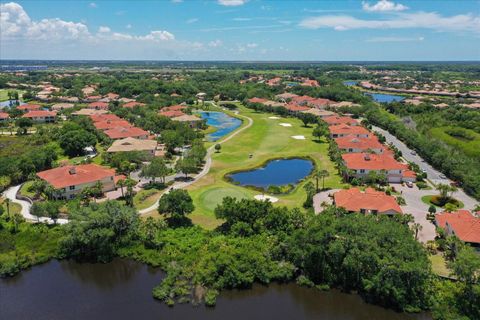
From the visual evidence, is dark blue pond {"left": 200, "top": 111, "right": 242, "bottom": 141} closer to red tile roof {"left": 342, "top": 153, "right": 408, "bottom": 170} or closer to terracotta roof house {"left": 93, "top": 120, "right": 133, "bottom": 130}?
terracotta roof house {"left": 93, "top": 120, "right": 133, "bottom": 130}

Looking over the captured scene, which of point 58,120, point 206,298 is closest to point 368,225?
point 206,298

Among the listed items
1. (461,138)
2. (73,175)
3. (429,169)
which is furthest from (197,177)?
(461,138)

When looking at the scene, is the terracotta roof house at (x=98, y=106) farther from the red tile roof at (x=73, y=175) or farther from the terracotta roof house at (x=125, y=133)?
the red tile roof at (x=73, y=175)

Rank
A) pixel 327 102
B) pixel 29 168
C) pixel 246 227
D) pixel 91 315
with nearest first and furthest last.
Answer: pixel 91 315 < pixel 246 227 < pixel 29 168 < pixel 327 102

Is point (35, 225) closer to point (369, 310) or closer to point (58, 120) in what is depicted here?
point (369, 310)

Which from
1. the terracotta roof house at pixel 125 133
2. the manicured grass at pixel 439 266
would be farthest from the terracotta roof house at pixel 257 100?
the manicured grass at pixel 439 266
